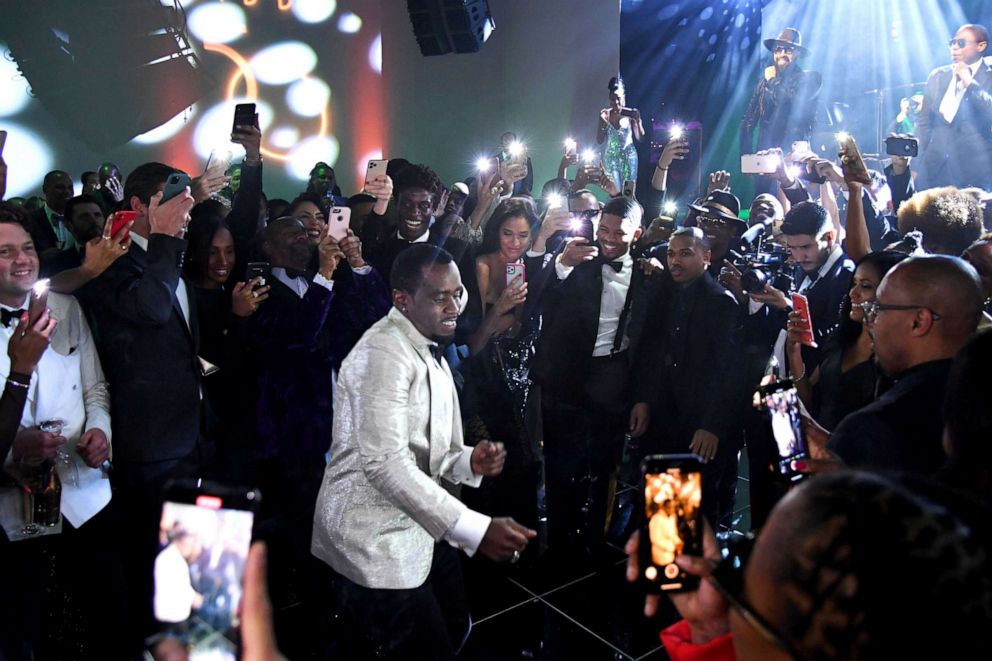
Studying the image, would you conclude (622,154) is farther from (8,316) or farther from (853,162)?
(8,316)

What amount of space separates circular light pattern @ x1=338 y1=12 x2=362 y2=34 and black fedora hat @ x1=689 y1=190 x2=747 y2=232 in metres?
5.22

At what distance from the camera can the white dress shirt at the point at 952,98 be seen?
566 cm

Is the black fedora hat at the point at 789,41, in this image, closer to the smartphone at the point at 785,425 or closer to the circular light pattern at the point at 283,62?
the circular light pattern at the point at 283,62

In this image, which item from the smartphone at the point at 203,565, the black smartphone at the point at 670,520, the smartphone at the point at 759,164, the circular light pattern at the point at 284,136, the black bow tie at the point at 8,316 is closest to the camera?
the smartphone at the point at 203,565

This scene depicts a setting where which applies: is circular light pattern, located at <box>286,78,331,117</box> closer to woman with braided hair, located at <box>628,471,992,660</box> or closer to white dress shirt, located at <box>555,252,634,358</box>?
white dress shirt, located at <box>555,252,634,358</box>

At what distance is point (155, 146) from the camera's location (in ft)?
23.8

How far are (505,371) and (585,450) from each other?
22.7 inches

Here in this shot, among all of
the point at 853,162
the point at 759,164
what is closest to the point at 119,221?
the point at 853,162

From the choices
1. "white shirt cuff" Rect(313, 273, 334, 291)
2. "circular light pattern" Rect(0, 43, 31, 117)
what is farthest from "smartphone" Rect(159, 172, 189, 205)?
"circular light pattern" Rect(0, 43, 31, 117)

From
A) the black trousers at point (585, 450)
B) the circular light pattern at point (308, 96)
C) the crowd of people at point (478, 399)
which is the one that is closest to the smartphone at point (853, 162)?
the crowd of people at point (478, 399)

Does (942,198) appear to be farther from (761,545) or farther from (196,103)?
(196,103)

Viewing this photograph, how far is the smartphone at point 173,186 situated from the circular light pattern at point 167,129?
4.74 metres

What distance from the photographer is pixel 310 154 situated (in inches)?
325

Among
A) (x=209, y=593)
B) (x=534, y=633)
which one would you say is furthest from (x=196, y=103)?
(x=209, y=593)
